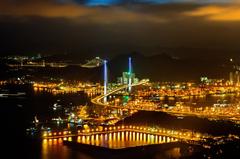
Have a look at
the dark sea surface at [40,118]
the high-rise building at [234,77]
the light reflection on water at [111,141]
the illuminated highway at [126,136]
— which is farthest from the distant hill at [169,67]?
the light reflection on water at [111,141]

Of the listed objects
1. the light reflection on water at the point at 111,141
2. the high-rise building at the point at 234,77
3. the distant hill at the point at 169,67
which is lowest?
the light reflection on water at the point at 111,141

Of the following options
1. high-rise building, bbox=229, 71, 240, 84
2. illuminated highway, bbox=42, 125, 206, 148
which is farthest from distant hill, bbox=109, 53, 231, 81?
illuminated highway, bbox=42, 125, 206, 148

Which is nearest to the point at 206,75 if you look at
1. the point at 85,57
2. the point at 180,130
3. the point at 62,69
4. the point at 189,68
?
the point at 189,68

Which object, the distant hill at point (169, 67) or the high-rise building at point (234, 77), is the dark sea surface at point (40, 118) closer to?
the distant hill at point (169, 67)

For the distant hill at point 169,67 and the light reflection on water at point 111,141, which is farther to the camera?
the distant hill at point 169,67

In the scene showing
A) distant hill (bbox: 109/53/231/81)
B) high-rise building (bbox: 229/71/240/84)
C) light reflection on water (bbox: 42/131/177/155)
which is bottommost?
light reflection on water (bbox: 42/131/177/155)

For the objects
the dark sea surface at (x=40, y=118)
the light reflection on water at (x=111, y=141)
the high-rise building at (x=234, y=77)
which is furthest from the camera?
the high-rise building at (x=234, y=77)

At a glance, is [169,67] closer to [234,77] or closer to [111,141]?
[234,77]

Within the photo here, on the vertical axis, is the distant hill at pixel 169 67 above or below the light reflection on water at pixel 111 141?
above

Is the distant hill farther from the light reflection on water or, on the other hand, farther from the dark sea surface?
the light reflection on water

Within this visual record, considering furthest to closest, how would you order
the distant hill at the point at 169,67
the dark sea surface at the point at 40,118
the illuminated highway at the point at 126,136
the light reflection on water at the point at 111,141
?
the distant hill at the point at 169,67 < the illuminated highway at the point at 126,136 < the light reflection on water at the point at 111,141 < the dark sea surface at the point at 40,118

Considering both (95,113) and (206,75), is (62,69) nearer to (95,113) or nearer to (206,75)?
(206,75)
